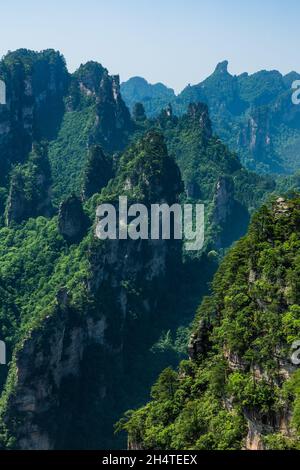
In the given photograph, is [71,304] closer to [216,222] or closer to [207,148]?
[216,222]

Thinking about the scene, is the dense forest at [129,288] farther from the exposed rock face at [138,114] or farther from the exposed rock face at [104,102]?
the exposed rock face at [138,114]

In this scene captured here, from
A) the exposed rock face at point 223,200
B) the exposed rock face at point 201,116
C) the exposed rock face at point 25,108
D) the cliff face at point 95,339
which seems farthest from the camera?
the exposed rock face at point 201,116

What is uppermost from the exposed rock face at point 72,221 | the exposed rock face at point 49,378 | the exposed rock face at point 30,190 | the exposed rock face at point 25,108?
the exposed rock face at point 25,108

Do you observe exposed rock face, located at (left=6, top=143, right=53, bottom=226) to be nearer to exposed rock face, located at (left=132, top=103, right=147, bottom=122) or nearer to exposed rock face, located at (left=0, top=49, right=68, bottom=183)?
exposed rock face, located at (left=0, top=49, right=68, bottom=183)

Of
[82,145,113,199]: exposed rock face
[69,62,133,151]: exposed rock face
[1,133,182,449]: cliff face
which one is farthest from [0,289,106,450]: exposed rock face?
[69,62,133,151]: exposed rock face

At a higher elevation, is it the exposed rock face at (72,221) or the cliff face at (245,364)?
the exposed rock face at (72,221)

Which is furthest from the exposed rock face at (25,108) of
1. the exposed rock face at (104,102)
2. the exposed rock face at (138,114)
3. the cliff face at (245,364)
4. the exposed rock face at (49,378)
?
the cliff face at (245,364)

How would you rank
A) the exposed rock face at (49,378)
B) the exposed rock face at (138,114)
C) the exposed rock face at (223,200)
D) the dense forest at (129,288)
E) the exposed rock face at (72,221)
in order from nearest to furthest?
the dense forest at (129,288)
the exposed rock face at (49,378)
the exposed rock face at (72,221)
the exposed rock face at (223,200)
the exposed rock face at (138,114)

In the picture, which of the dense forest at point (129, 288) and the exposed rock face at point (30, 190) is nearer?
the dense forest at point (129, 288)
